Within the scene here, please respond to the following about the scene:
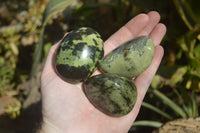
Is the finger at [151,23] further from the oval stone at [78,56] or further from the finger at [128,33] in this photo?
the oval stone at [78,56]

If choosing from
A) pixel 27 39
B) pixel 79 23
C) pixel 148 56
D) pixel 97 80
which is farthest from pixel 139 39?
pixel 27 39

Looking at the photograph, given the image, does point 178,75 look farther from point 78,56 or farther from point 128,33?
point 78,56

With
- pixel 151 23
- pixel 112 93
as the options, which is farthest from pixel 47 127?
pixel 151 23

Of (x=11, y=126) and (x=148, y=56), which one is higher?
(x=148, y=56)

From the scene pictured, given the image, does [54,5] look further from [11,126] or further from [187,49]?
[11,126]

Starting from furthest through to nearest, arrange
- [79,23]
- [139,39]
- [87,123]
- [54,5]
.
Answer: [79,23] → [54,5] → [139,39] → [87,123]

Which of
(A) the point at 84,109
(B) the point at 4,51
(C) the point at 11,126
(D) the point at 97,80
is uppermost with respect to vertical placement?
(D) the point at 97,80

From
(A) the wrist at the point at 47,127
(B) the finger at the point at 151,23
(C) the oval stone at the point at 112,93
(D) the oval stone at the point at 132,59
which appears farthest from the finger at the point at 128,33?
(A) the wrist at the point at 47,127

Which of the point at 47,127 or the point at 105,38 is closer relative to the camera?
the point at 47,127
